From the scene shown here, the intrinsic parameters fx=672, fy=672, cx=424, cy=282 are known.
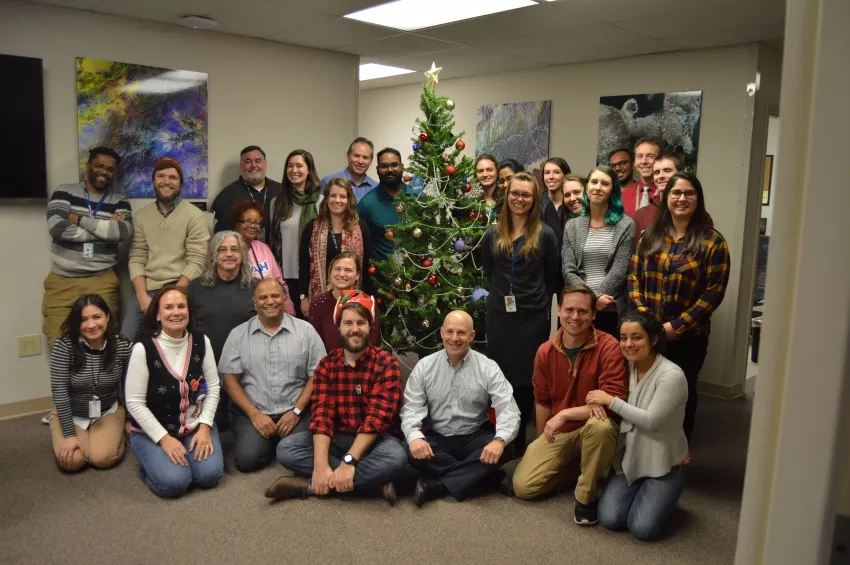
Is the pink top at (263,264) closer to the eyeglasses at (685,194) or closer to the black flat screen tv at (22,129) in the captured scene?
the black flat screen tv at (22,129)

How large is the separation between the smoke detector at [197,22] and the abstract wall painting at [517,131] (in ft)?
8.94

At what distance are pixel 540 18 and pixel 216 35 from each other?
232cm

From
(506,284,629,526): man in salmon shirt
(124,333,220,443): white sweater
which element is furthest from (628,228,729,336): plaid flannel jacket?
(124,333,220,443): white sweater

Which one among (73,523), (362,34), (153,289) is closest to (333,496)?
(73,523)

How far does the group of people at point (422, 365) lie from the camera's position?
3080mm

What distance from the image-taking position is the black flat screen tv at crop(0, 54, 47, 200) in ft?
12.9

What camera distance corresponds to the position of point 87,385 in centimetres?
342

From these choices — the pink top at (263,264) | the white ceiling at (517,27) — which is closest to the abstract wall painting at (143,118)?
the white ceiling at (517,27)

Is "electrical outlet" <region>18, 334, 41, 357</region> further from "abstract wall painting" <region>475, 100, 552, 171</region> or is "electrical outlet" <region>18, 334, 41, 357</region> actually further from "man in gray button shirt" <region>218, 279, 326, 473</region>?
"abstract wall painting" <region>475, 100, 552, 171</region>

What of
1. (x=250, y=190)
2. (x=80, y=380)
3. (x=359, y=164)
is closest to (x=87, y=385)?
(x=80, y=380)

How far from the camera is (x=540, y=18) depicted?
13.9 ft

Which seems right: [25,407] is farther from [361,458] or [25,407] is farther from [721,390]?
[721,390]

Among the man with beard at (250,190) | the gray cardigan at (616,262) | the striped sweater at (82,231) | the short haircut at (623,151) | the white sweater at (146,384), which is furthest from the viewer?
the short haircut at (623,151)

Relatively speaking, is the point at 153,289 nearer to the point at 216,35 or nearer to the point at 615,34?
the point at 216,35
